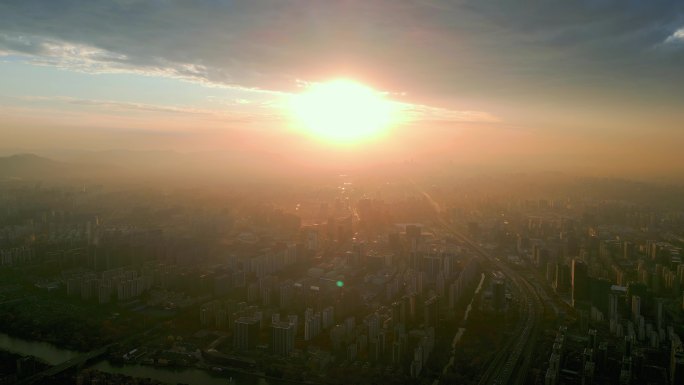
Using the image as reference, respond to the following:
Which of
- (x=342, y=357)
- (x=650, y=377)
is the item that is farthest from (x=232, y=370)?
(x=650, y=377)

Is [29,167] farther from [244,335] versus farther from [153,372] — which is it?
[244,335]

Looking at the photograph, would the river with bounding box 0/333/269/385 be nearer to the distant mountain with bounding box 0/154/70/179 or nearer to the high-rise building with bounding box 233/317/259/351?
the high-rise building with bounding box 233/317/259/351

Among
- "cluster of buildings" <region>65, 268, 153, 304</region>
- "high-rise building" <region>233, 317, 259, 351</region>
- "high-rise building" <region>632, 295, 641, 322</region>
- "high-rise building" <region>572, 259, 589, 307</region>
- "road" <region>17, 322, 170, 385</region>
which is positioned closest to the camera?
"road" <region>17, 322, 170, 385</region>

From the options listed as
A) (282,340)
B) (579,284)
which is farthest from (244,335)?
(579,284)

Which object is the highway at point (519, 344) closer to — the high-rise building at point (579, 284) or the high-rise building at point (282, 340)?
the high-rise building at point (579, 284)

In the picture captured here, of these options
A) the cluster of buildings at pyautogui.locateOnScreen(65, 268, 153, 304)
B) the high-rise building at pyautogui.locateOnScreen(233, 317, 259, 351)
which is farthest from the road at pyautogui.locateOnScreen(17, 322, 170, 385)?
the cluster of buildings at pyautogui.locateOnScreen(65, 268, 153, 304)

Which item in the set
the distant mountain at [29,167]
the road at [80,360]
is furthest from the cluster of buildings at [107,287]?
the distant mountain at [29,167]
